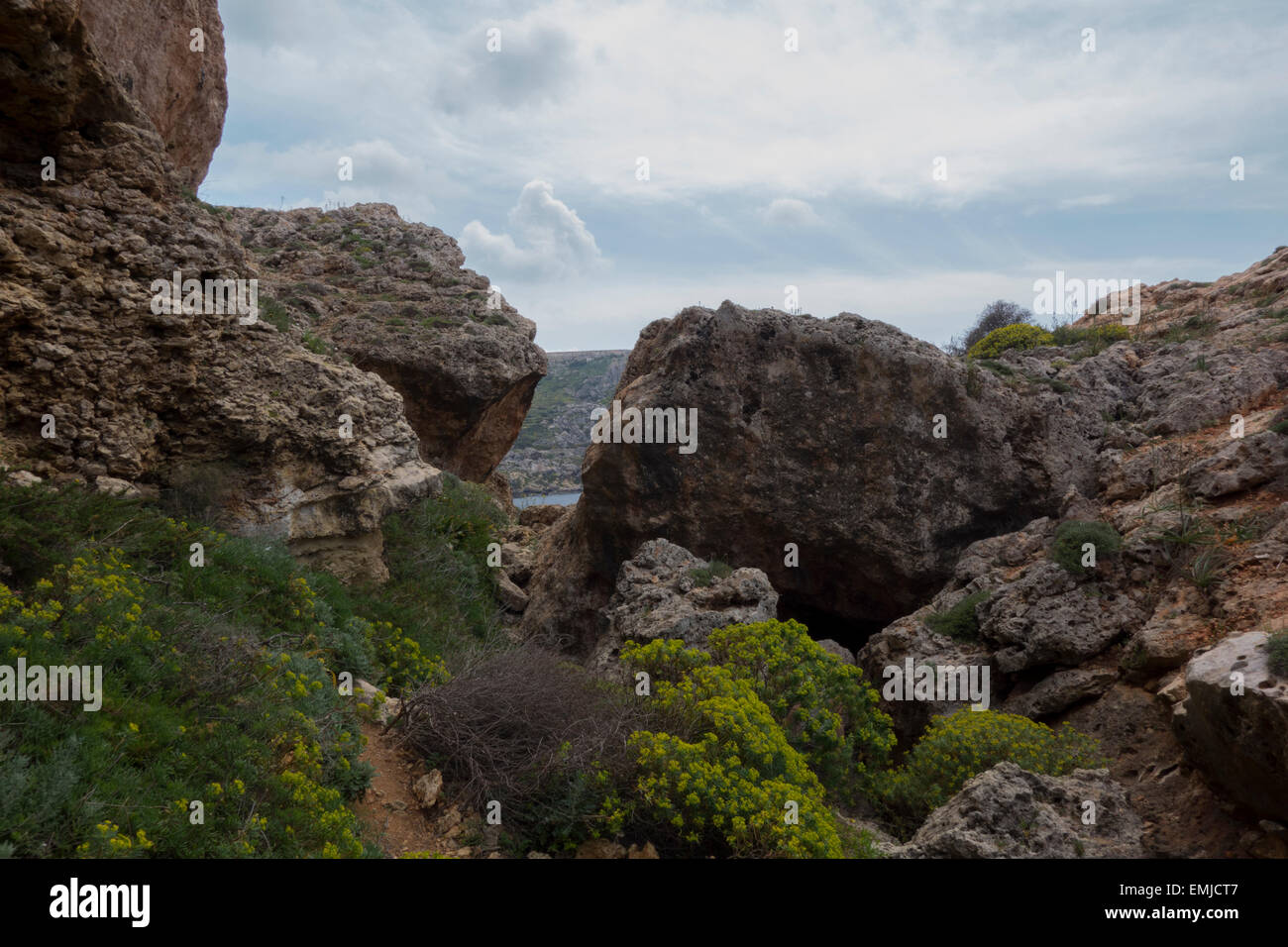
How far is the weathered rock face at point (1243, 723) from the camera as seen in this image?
14.7 feet

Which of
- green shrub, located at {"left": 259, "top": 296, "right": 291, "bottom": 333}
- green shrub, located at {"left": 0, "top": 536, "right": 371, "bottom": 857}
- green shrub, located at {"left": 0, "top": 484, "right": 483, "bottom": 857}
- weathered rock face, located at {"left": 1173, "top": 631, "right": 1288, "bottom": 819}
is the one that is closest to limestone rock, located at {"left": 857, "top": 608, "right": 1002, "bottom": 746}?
weathered rock face, located at {"left": 1173, "top": 631, "right": 1288, "bottom": 819}

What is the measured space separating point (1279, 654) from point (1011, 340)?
1307cm

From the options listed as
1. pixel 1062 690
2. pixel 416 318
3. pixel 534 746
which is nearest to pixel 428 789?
pixel 534 746

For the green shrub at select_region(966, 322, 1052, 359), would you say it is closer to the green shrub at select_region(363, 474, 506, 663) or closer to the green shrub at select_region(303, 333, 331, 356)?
the green shrub at select_region(363, 474, 506, 663)

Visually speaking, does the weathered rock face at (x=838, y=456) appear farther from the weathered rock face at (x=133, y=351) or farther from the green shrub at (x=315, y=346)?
the green shrub at (x=315, y=346)

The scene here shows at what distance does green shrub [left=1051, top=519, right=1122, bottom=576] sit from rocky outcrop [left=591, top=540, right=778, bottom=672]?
289cm

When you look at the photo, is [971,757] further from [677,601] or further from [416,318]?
[416,318]

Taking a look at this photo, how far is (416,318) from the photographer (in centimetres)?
1384

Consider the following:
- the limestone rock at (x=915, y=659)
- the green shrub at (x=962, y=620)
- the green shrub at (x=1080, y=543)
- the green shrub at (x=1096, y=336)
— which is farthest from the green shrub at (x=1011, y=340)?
the limestone rock at (x=915, y=659)

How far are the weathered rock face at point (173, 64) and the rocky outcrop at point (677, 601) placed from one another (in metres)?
6.29

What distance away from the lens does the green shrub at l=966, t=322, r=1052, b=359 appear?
15.9 metres
